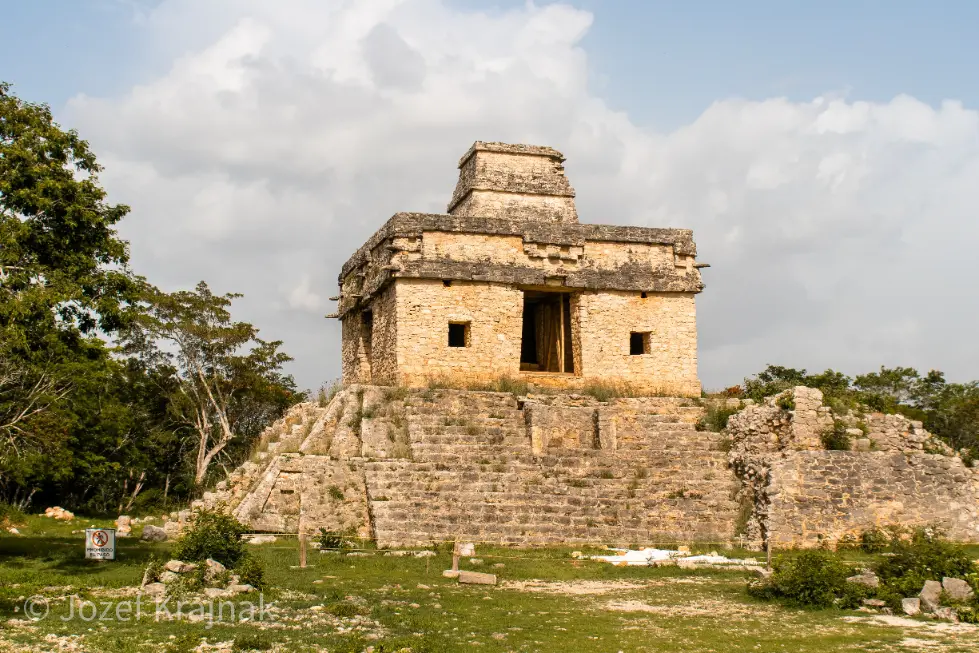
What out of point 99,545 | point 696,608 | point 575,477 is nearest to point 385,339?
point 575,477

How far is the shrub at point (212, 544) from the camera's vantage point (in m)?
12.0

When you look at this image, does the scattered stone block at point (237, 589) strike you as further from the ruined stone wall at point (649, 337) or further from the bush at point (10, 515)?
the bush at point (10, 515)

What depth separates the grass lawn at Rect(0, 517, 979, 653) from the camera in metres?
8.66

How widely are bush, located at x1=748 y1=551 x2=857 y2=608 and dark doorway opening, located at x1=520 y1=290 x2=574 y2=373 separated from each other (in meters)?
10.6

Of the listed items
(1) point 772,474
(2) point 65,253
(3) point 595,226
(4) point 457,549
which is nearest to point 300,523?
(4) point 457,549

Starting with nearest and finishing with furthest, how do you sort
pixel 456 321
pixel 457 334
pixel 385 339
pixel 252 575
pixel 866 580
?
pixel 866 580, pixel 252 575, pixel 456 321, pixel 385 339, pixel 457 334

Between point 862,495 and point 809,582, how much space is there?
18.3 feet

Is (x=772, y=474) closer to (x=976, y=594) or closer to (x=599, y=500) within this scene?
(x=599, y=500)

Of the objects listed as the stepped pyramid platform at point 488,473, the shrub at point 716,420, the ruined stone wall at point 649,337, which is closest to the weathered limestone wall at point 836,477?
the stepped pyramid platform at point 488,473

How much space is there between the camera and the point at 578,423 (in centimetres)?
1805

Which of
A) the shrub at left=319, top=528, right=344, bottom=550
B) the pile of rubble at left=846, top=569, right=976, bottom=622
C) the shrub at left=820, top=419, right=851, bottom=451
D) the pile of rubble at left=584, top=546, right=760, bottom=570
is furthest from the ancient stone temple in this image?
the pile of rubble at left=846, top=569, right=976, bottom=622

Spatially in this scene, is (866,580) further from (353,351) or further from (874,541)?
(353,351)

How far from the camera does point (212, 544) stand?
12016 mm

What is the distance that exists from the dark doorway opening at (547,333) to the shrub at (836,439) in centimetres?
600
